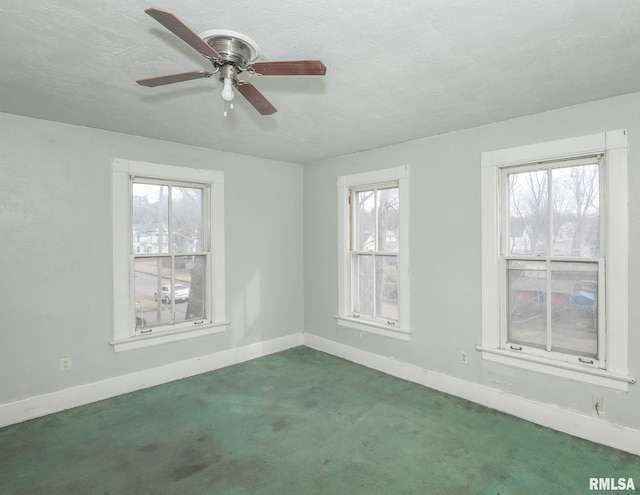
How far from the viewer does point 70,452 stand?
8.24 ft

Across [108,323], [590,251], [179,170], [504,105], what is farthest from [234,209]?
[590,251]

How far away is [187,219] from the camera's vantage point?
12.8 feet

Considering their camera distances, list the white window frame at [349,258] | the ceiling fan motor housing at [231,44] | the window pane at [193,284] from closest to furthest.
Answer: the ceiling fan motor housing at [231,44] < the white window frame at [349,258] < the window pane at [193,284]

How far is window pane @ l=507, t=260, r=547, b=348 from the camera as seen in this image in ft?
9.72

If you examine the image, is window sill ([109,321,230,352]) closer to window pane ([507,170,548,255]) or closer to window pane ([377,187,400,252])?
window pane ([377,187,400,252])

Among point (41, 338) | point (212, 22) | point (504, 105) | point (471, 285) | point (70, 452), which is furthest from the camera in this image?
point (471, 285)

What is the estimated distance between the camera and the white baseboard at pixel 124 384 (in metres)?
2.95

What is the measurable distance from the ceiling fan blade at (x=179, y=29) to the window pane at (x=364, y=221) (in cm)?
286

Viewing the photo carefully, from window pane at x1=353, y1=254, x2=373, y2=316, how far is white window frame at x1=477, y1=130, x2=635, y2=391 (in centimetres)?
136

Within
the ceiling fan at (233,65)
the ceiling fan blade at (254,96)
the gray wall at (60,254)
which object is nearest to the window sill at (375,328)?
the gray wall at (60,254)

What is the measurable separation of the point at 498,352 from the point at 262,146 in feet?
10.0

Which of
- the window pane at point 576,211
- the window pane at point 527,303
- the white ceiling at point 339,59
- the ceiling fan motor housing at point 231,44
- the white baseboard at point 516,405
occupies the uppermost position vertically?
the white ceiling at point 339,59

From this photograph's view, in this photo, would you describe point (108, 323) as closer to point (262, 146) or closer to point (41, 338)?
point (41, 338)

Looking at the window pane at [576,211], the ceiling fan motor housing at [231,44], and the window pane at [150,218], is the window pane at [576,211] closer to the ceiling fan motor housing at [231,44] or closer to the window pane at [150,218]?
the ceiling fan motor housing at [231,44]
